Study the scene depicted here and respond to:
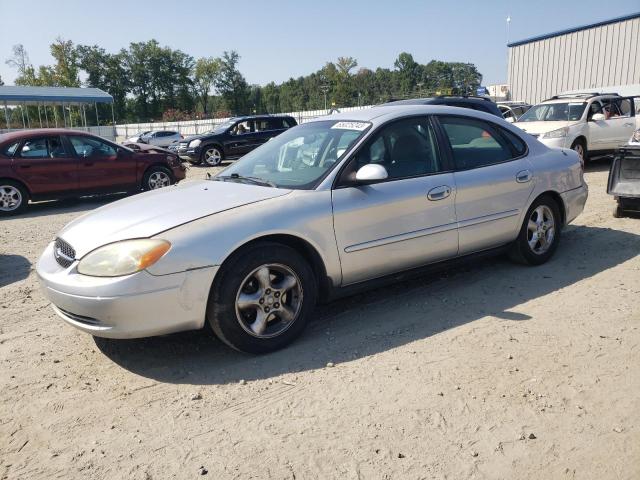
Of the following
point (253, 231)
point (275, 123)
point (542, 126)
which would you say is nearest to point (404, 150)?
point (253, 231)

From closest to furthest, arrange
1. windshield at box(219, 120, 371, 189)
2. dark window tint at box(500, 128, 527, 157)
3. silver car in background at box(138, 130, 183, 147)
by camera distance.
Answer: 1. windshield at box(219, 120, 371, 189)
2. dark window tint at box(500, 128, 527, 157)
3. silver car in background at box(138, 130, 183, 147)

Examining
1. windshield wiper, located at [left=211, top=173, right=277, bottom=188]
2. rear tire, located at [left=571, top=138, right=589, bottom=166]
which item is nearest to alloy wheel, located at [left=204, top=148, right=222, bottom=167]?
rear tire, located at [left=571, top=138, right=589, bottom=166]

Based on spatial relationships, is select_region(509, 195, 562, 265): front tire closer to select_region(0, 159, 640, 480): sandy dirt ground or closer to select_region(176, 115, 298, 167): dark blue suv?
select_region(0, 159, 640, 480): sandy dirt ground

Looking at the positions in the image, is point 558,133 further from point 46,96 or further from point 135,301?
point 46,96

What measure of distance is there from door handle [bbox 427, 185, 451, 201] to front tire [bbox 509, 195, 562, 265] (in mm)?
1137

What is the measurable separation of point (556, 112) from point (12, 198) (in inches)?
470

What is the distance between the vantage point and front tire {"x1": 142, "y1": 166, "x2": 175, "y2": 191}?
38.6 feet

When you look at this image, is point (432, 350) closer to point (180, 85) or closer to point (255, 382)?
point (255, 382)

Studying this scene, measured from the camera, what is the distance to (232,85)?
8906 centimetres

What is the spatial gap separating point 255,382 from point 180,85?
309 ft

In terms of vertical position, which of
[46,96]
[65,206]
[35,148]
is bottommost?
[65,206]

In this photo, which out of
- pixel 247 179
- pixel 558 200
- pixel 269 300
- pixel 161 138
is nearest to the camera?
pixel 269 300

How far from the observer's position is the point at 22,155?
1016cm

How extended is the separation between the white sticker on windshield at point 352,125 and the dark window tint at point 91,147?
26.1 ft
